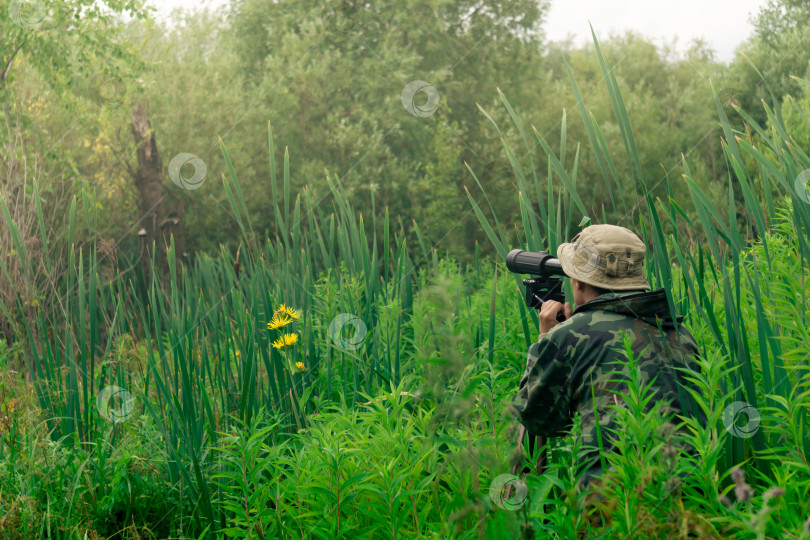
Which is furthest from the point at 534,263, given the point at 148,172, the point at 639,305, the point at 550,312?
the point at 148,172

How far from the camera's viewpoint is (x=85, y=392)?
9.84 ft

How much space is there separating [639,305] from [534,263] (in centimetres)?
46

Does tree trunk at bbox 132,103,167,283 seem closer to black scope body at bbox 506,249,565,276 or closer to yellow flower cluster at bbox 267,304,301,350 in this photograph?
yellow flower cluster at bbox 267,304,301,350

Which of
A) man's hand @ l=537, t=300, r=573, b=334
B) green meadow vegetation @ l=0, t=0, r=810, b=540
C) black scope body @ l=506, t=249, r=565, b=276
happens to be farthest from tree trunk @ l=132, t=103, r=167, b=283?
man's hand @ l=537, t=300, r=573, b=334

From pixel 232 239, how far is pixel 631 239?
41.3ft

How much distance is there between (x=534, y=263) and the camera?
2365 millimetres

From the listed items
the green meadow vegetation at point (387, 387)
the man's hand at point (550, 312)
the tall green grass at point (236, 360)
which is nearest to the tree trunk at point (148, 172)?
the green meadow vegetation at point (387, 387)

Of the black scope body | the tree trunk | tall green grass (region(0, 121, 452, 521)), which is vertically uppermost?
the tree trunk

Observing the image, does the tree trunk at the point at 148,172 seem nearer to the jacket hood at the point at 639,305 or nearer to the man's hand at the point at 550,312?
the man's hand at the point at 550,312

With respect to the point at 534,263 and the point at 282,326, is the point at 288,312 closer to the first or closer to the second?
the point at 282,326

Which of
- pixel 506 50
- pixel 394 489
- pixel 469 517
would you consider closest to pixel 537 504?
pixel 469 517

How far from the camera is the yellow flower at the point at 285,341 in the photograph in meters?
2.88

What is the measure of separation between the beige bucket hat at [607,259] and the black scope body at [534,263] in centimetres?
7

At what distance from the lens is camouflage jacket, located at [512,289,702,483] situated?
194 centimetres
